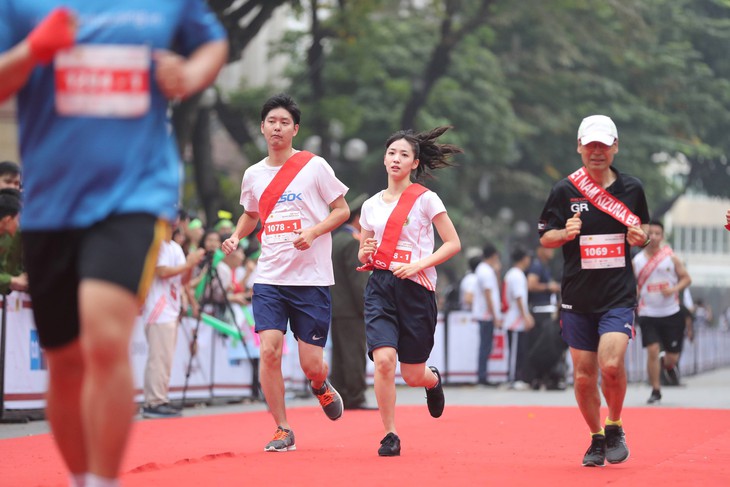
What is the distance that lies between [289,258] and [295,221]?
26cm

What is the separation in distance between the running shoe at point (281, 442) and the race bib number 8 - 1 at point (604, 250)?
2282 millimetres

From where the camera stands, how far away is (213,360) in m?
15.3

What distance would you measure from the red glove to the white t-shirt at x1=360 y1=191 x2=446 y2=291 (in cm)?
456

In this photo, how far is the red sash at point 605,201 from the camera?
798 centimetres

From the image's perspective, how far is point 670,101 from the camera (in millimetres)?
37594

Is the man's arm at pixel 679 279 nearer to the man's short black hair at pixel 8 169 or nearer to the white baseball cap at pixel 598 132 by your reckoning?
the man's short black hair at pixel 8 169

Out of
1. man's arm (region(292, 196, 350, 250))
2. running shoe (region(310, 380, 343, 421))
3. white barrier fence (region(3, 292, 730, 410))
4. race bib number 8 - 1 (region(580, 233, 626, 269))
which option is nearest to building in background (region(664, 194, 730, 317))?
white barrier fence (region(3, 292, 730, 410))

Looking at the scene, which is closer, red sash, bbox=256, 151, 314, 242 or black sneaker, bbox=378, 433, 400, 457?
black sneaker, bbox=378, 433, 400, 457

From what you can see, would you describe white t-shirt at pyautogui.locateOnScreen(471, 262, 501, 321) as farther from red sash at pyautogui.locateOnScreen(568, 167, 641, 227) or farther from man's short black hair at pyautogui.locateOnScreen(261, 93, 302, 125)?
red sash at pyautogui.locateOnScreen(568, 167, 641, 227)

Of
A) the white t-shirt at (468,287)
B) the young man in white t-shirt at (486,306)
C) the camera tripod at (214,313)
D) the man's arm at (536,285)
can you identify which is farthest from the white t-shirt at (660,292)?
the camera tripod at (214,313)

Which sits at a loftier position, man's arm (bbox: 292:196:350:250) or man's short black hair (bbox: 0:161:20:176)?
man's short black hair (bbox: 0:161:20:176)

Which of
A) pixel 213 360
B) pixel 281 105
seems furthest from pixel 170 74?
pixel 213 360

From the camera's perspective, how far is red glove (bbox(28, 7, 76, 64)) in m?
4.40

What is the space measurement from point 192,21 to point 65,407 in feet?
4.77
